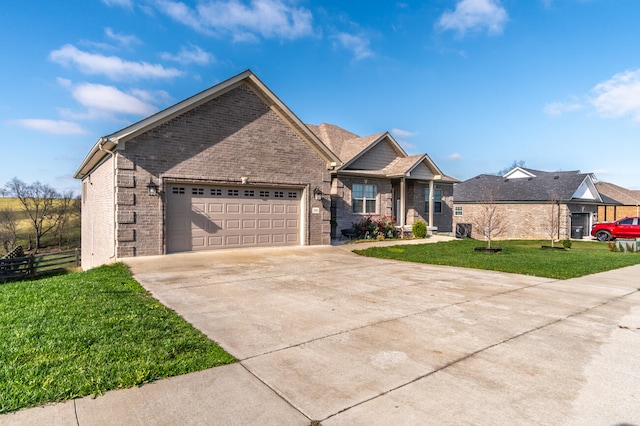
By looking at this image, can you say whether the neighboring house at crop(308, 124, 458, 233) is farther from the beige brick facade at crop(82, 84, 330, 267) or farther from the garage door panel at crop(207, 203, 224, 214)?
the garage door panel at crop(207, 203, 224, 214)

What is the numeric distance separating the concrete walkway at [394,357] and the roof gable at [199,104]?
5224 mm

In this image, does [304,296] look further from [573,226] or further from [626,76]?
[573,226]

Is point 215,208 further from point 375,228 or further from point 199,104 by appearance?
point 375,228

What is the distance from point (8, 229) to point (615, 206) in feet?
196

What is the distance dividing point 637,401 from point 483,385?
4.12 feet

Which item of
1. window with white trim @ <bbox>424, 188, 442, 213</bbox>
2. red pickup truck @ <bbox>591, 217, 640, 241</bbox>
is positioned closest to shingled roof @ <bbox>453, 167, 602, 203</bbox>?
red pickup truck @ <bbox>591, 217, 640, 241</bbox>

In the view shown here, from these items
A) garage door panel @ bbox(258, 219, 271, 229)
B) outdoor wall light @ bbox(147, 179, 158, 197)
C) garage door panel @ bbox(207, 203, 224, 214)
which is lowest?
garage door panel @ bbox(258, 219, 271, 229)

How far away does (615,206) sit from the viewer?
3462cm

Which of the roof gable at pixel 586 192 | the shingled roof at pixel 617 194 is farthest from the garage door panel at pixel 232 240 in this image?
the shingled roof at pixel 617 194

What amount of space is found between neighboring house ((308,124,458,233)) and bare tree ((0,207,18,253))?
33.8 m

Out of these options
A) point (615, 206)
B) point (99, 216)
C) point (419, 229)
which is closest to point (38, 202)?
point (99, 216)

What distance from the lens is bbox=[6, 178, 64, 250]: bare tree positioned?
122 ft

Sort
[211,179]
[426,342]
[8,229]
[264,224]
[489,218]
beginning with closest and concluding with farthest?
[426,342] → [211,179] → [264,224] → [489,218] → [8,229]

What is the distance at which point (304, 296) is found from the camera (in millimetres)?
6754
